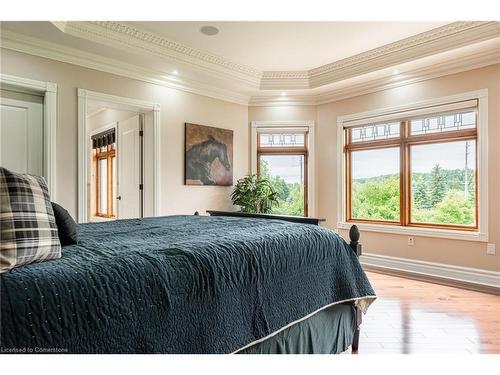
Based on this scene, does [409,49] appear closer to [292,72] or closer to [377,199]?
[292,72]

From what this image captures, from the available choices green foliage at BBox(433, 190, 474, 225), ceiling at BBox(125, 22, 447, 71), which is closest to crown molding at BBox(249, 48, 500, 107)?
ceiling at BBox(125, 22, 447, 71)

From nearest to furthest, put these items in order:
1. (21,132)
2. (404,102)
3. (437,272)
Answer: (21,132) → (437,272) → (404,102)

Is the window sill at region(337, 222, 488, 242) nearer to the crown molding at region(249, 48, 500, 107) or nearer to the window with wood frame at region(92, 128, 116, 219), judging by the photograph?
the crown molding at region(249, 48, 500, 107)

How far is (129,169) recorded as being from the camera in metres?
4.73

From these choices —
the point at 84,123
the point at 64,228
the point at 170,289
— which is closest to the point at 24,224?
the point at 64,228

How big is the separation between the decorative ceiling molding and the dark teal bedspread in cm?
305

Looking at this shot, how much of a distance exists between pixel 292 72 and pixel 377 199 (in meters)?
2.32

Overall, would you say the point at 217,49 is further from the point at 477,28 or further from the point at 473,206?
the point at 473,206

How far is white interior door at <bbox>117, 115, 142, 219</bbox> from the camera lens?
14.8 ft

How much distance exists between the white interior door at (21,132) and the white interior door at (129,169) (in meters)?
A: 1.27

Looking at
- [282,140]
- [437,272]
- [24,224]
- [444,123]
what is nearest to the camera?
[24,224]

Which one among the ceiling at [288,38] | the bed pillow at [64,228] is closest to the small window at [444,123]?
the ceiling at [288,38]

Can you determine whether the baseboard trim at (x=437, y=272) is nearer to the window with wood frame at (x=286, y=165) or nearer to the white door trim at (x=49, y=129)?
the window with wood frame at (x=286, y=165)

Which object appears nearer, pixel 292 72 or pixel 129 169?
pixel 129 169
